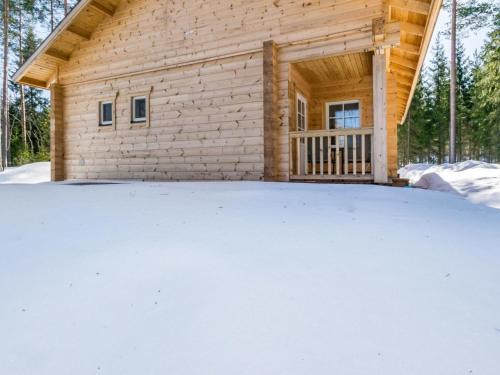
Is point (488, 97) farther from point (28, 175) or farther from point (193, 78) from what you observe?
point (28, 175)

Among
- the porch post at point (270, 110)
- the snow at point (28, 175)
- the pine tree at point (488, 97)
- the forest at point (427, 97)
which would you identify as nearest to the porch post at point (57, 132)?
the snow at point (28, 175)

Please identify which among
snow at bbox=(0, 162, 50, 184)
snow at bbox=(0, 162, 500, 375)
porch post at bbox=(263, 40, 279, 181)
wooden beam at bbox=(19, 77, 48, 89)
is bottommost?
snow at bbox=(0, 162, 500, 375)

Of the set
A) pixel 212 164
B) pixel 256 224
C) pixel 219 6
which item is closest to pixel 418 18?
pixel 219 6

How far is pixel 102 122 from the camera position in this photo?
8.87 m

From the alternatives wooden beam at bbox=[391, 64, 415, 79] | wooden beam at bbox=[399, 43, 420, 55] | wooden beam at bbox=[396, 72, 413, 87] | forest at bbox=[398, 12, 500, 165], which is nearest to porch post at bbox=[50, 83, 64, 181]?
wooden beam at bbox=[399, 43, 420, 55]

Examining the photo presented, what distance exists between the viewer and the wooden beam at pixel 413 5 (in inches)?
221

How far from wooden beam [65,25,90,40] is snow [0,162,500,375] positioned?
292 inches

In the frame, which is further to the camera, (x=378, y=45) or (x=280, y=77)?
(x=280, y=77)

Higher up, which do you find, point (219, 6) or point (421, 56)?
point (219, 6)

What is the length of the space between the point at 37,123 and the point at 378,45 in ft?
87.3

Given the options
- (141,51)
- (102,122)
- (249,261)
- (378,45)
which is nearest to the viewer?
(249,261)

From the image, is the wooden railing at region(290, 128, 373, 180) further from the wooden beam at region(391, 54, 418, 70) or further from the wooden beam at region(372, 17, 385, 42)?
the wooden beam at region(391, 54, 418, 70)

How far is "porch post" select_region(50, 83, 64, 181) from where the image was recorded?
9.20 m

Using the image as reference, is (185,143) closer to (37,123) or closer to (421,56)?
(421,56)
